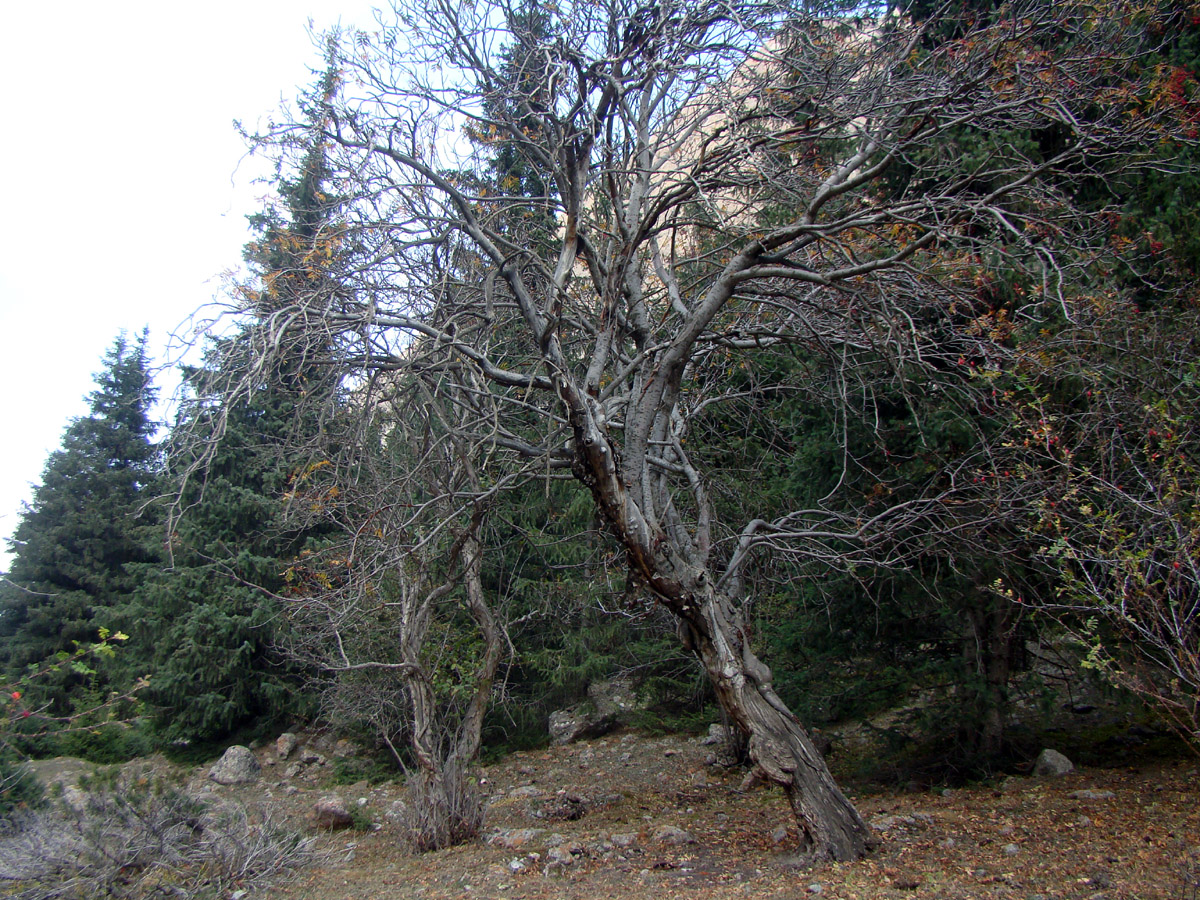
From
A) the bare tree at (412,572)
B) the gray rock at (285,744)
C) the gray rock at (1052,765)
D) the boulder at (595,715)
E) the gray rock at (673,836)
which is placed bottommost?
the gray rock at (1052,765)

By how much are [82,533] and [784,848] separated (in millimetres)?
18544

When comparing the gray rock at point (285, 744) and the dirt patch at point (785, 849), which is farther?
the gray rock at point (285, 744)

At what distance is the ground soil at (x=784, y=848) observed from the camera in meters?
3.92

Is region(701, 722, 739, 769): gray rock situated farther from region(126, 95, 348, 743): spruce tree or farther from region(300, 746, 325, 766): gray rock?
region(300, 746, 325, 766): gray rock

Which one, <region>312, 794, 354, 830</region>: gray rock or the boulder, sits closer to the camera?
<region>312, 794, 354, 830</region>: gray rock

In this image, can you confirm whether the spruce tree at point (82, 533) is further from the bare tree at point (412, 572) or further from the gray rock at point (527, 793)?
the gray rock at point (527, 793)

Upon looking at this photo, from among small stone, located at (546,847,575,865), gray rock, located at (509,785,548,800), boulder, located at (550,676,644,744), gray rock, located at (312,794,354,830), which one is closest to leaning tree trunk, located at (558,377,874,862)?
small stone, located at (546,847,575,865)

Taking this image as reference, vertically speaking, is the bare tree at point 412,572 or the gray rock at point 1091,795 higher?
the bare tree at point 412,572

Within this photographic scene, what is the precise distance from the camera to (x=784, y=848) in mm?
5211

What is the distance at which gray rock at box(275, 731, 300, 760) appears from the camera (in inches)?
560

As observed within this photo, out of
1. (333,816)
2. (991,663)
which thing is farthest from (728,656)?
(333,816)

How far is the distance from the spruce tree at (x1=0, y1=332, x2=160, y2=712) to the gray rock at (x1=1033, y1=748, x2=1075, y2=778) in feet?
55.9

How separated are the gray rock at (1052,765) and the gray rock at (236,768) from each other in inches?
507

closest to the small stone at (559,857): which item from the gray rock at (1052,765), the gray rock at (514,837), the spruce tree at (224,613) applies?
the gray rock at (514,837)
